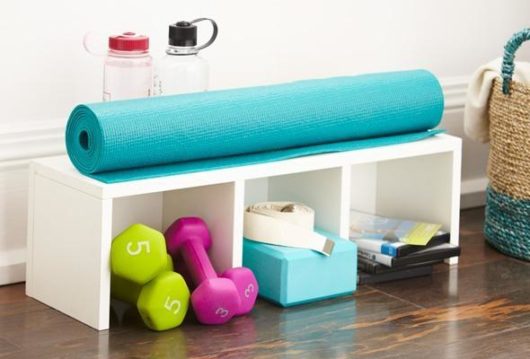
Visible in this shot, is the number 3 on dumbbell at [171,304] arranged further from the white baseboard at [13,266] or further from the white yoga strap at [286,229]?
the white baseboard at [13,266]

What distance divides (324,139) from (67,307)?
1.71ft

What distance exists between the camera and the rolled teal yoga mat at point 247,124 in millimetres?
1803

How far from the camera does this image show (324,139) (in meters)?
2.03

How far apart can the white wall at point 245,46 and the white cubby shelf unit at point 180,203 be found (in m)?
0.13

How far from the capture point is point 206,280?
1.80 metres

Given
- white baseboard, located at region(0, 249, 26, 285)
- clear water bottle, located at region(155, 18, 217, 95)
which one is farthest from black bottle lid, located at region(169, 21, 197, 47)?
white baseboard, located at region(0, 249, 26, 285)

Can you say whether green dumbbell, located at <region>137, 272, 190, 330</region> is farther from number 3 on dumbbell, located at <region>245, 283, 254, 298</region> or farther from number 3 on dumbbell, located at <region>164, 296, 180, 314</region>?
number 3 on dumbbell, located at <region>245, 283, 254, 298</region>

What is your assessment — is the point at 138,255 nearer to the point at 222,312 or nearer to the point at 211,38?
the point at 222,312

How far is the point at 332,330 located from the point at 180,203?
357 millimetres

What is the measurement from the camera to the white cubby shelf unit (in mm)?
1790

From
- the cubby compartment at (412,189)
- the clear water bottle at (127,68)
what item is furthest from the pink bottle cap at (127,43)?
the cubby compartment at (412,189)

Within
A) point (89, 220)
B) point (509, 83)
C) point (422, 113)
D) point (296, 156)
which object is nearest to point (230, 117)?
point (296, 156)

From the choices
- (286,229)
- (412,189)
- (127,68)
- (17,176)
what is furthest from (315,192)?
(17,176)

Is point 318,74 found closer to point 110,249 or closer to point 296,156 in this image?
point 296,156
